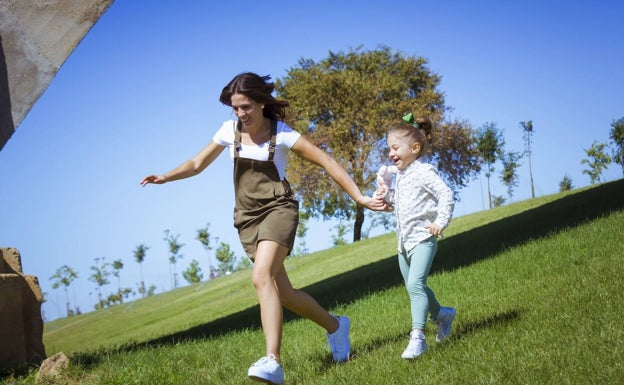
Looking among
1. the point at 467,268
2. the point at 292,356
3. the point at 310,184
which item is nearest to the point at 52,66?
the point at 292,356

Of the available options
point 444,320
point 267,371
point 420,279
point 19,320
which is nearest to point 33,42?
point 19,320

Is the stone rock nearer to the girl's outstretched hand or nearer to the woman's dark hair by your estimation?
the girl's outstretched hand

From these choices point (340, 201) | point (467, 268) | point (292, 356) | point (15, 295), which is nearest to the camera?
point (292, 356)

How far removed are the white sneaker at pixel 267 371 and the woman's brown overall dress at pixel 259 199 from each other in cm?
85

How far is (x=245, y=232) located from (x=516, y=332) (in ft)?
7.28

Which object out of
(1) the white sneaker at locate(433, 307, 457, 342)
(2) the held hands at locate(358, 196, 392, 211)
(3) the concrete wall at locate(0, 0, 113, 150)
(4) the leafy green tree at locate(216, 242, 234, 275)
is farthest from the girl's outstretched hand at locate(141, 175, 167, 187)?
(4) the leafy green tree at locate(216, 242, 234, 275)

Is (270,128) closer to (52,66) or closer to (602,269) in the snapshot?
(52,66)

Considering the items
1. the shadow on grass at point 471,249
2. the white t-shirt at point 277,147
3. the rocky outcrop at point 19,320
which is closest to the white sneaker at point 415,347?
the white t-shirt at point 277,147

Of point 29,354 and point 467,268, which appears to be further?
point 467,268

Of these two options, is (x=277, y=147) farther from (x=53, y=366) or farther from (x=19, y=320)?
(x=19, y=320)

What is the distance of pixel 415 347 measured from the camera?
16.6 ft

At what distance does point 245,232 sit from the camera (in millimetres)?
5211

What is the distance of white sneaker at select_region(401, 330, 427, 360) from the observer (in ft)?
16.5

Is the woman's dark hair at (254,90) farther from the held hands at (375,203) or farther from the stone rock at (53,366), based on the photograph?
the stone rock at (53,366)
